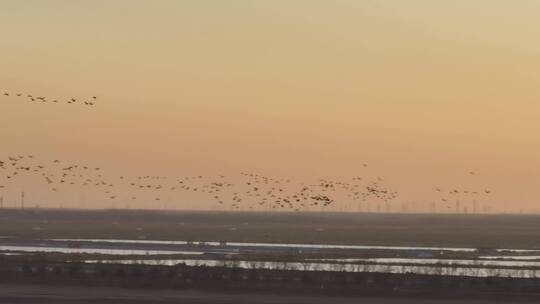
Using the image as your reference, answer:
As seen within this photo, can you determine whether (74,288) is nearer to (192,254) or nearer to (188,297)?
(188,297)

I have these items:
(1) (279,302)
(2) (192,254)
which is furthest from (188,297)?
(2) (192,254)

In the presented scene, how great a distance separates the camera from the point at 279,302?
45969 mm

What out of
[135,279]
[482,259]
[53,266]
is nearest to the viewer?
[135,279]

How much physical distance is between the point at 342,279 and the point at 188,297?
35.1 ft

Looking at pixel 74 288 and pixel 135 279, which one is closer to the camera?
pixel 74 288

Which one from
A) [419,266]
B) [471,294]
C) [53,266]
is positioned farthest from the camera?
[419,266]

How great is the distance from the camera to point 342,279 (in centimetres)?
5494

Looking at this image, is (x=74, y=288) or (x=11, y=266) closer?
(x=74, y=288)

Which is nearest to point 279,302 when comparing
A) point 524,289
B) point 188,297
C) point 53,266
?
point 188,297

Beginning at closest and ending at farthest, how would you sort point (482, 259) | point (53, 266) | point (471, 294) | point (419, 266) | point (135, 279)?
point (471, 294) → point (135, 279) → point (53, 266) → point (419, 266) → point (482, 259)

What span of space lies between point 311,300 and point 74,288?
12.4 m

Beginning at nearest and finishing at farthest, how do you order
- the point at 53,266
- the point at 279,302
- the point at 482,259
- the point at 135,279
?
the point at 279,302 → the point at 135,279 → the point at 53,266 → the point at 482,259

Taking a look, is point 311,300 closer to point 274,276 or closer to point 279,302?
point 279,302

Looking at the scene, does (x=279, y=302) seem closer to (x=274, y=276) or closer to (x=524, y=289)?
(x=274, y=276)
